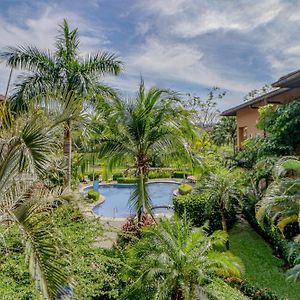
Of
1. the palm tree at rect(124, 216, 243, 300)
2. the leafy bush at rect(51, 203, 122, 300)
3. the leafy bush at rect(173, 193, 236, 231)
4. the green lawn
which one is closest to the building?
the leafy bush at rect(173, 193, 236, 231)

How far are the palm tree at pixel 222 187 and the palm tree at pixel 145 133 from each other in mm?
1438

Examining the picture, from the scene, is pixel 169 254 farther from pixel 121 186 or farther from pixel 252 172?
pixel 121 186

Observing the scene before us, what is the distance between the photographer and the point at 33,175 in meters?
4.72

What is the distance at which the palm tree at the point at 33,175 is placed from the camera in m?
4.07

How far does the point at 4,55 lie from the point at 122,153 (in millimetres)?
7391

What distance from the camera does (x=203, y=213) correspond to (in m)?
15.2

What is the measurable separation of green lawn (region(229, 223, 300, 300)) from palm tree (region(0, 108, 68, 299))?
755cm

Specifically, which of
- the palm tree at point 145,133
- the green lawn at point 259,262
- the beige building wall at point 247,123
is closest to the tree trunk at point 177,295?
the green lawn at point 259,262

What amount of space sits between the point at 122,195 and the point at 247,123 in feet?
52.8

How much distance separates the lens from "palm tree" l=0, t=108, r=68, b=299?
4.07 meters

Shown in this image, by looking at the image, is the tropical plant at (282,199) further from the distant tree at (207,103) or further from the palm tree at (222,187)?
the distant tree at (207,103)

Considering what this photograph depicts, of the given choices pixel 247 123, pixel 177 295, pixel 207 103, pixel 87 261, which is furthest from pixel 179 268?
pixel 207 103

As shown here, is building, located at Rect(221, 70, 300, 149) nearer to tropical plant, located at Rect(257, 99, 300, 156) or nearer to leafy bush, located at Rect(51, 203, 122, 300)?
tropical plant, located at Rect(257, 99, 300, 156)

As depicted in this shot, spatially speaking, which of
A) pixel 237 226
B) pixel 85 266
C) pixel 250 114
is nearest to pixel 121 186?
pixel 250 114
